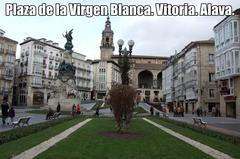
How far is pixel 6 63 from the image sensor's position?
82750mm

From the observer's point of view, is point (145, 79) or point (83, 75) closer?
point (83, 75)

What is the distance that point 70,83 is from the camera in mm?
55438

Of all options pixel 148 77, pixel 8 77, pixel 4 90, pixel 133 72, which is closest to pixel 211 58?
pixel 8 77

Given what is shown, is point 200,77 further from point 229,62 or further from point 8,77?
point 8,77

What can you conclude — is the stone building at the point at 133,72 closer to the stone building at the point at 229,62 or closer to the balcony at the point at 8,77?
the balcony at the point at 8,77

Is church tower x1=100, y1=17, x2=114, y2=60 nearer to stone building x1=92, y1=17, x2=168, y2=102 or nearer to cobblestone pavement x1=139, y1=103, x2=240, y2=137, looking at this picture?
stone building x1=92, y1=17, x2=168, y2=102

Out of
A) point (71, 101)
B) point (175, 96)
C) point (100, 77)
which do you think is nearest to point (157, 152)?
point (71, 101)

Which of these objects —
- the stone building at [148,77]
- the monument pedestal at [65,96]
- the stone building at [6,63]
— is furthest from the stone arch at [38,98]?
the stone building at [148,77]

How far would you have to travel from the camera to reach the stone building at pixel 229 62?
41.1 metres

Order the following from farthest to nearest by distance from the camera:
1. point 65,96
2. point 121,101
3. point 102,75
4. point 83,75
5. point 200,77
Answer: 1. point 102,75
2. point 83,75
3. point 200,77
4. point 65,96
5. point 121,101

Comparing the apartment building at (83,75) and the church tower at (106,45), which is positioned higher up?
the church tower at (106,45)

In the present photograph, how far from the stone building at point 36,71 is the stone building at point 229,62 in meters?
59.2

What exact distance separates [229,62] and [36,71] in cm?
6527

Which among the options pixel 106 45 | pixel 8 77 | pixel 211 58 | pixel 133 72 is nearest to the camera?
pixel 211 58
